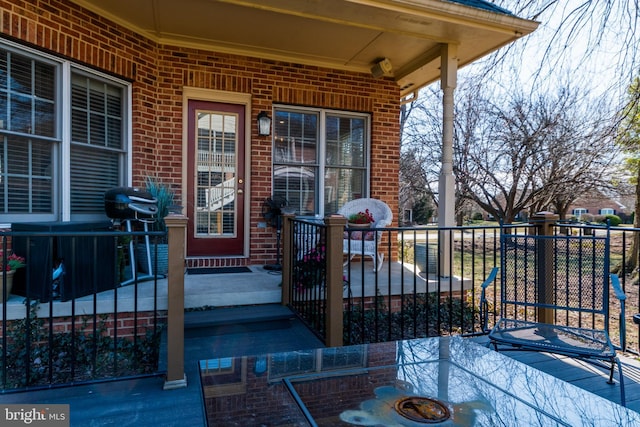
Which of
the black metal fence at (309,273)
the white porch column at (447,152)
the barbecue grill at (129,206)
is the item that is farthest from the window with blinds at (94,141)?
the white porch column at (447,152)

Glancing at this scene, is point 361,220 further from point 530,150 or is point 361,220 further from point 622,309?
point 530,150

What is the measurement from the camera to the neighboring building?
11.0ft

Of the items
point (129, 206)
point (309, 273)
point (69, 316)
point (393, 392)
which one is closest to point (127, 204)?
point (129, 206)

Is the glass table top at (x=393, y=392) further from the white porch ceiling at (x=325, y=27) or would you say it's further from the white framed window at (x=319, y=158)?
the white framed window at (x=319, y=158)

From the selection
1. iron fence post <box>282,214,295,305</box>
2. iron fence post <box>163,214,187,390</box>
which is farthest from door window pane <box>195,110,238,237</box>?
iron fence post <box>163,214,187,390</box>

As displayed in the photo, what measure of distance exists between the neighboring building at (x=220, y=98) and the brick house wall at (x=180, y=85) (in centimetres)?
1

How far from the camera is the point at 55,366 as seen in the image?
2777mm

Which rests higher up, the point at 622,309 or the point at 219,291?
the point at 622,309

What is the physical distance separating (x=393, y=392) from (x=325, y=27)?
136 inches

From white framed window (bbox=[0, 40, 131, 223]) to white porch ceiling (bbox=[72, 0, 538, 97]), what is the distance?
0.65m

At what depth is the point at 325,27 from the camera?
3.95 m

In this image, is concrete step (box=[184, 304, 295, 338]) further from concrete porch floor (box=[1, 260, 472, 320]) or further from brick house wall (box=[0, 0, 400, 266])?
brick house wall (box=[0, 0, 400, 266])

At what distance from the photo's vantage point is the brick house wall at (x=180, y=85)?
11.0ft

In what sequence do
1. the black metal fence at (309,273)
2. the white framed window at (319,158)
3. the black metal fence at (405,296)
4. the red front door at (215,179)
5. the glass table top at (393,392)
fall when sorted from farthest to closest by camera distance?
1. the white framed window at (319,158)
2. the red front door at (215,179)
3. the black metal fence at (405,296)
4. the black metal fence at (309,273)
5. the glass table top at (393,392)
